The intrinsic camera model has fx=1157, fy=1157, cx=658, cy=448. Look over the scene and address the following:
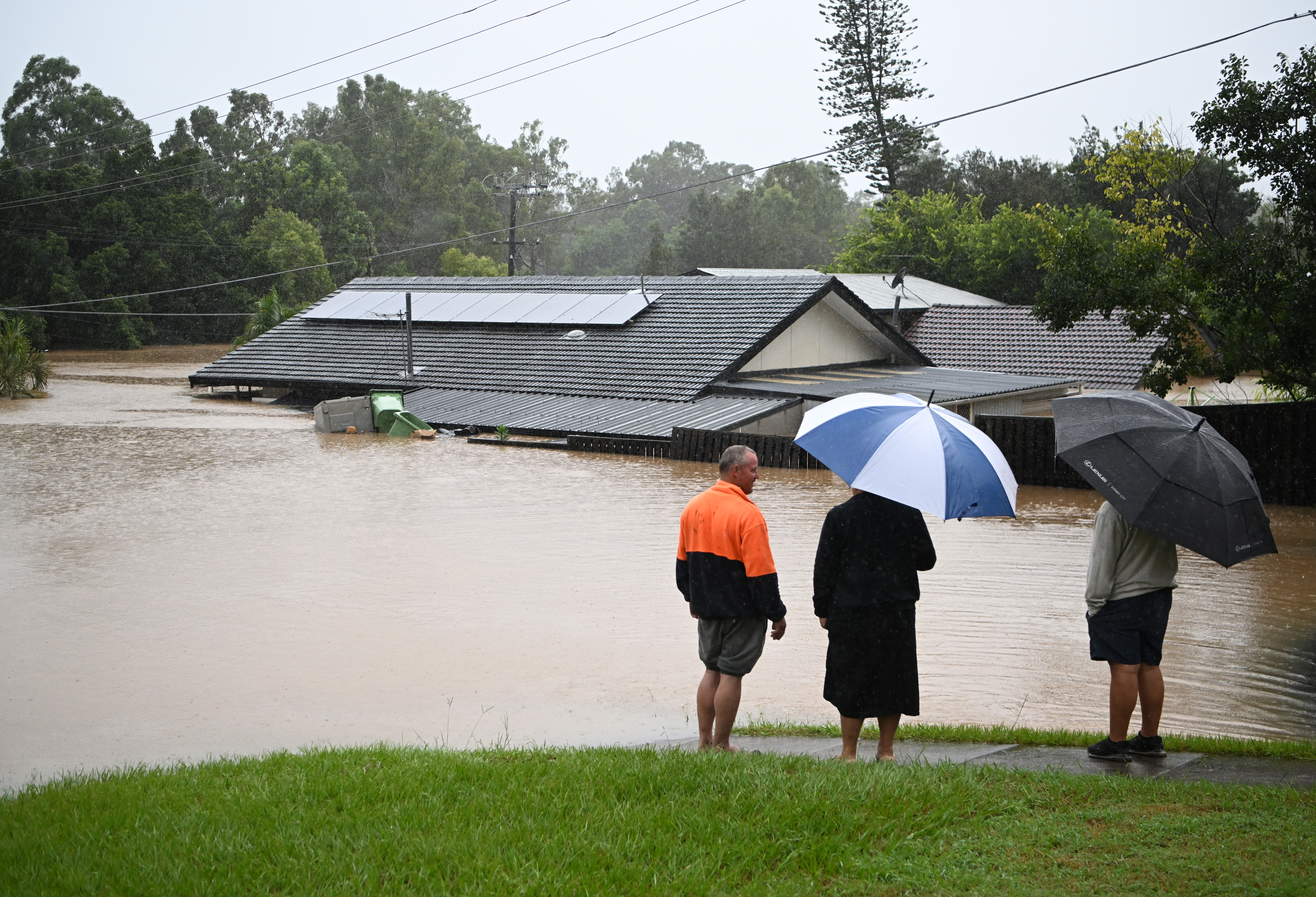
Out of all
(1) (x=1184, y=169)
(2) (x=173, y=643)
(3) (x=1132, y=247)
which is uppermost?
(1) (x=1184, y=169)

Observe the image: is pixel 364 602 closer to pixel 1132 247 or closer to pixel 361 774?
pixel 361 774

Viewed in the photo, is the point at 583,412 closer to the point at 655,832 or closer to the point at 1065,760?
the point at 1065,760

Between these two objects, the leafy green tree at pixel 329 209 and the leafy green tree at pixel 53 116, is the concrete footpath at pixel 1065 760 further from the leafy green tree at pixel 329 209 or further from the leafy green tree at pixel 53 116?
the leafy green tree at pixel 53 116

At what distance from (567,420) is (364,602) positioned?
46.1 ft

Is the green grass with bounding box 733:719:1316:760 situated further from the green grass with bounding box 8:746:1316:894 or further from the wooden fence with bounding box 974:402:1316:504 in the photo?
the wooden fence with bounding box 974:402:1316:504

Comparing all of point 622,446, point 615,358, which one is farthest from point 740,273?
point 622,446

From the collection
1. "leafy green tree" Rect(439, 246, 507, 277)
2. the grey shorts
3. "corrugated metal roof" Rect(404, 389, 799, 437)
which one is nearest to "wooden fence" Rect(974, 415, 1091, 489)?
"corrugated metal roof" Rect(404, 389, 799, 437)

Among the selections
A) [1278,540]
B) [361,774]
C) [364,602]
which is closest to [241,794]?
[361,774]

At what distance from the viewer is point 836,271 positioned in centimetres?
5262

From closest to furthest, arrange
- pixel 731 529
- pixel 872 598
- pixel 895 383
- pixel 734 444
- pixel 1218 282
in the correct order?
pixel 872 598 < pixel 731 529 < pixel 1218 282 < pixel 734 444 < pixel 895 383

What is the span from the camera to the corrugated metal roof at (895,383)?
24.1 m

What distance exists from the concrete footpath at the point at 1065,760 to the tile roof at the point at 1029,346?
26016 millimetres

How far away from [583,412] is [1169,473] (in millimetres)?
Answer: 20341

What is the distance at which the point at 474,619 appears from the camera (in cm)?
1061
